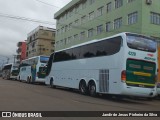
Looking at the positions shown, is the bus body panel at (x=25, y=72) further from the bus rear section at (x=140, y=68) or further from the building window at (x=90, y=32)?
the bus rear section at (x=140, y=68)

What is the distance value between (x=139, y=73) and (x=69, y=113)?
273 inches

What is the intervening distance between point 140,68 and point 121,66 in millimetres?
1132

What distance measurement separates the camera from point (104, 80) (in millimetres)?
17078

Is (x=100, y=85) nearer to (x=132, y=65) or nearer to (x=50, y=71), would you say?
(x=132, y=65)

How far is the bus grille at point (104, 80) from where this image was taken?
1680 cm

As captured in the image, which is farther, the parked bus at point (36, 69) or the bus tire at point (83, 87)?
the parked bus at point (36, 69)

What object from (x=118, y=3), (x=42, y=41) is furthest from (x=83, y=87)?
(x=42, y=41)

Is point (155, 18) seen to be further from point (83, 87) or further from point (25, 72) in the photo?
point (83, 87)

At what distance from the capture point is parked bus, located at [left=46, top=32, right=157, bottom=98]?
1533 cm

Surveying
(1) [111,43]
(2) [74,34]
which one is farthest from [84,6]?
(1) [111,43]

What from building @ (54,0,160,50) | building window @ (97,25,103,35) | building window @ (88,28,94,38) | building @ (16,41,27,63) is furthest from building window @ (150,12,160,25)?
building @ (16,41,27,63)

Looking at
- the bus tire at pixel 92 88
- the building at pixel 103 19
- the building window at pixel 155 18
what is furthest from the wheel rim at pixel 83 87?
the building window at pixel 155 18

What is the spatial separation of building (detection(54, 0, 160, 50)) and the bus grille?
19.7m

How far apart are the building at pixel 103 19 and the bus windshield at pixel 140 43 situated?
64.8 ft
